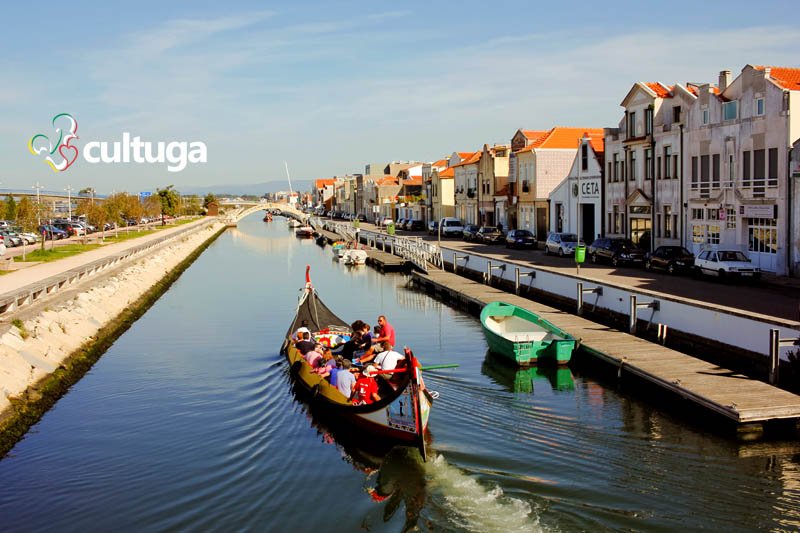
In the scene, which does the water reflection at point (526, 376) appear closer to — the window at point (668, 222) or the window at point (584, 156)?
the window at point (668, 222)

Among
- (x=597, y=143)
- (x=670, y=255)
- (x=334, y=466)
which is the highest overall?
(x=597, y=143)

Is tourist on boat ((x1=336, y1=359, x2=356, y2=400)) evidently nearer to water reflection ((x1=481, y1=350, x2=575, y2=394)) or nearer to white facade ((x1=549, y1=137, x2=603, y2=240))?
water reflection ((x1=481, y1=350, x2=575, y2=394))

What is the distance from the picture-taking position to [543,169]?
68562mm

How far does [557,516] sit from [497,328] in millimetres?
14316

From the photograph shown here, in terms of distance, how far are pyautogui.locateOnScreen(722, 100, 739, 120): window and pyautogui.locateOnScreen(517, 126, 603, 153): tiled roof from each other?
25437mm

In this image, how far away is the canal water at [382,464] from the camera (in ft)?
48.4

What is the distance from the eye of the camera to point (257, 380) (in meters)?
25.7

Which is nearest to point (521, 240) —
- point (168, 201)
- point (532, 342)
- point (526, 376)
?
point (532, 342)

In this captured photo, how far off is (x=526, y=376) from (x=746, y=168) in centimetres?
2114

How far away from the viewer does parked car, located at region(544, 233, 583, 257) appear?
52.4 metres

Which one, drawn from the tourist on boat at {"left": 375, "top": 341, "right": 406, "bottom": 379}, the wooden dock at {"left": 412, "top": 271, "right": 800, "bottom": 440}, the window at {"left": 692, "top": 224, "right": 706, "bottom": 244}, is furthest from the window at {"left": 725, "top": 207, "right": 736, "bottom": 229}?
the tourist on boat at {"left": 375, "top": 341, "right": 406, "bottom": 379}

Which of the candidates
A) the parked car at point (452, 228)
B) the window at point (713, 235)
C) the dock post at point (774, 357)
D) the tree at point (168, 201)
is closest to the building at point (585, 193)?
the window at point (713, 235)

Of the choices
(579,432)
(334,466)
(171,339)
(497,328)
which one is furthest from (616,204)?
(334,466)

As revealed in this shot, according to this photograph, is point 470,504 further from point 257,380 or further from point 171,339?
point 171,339
